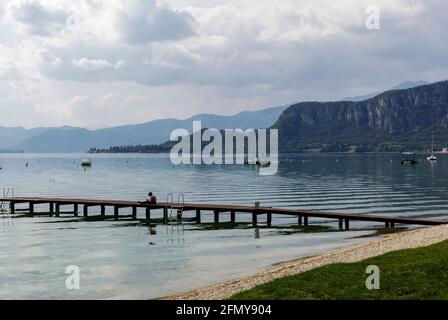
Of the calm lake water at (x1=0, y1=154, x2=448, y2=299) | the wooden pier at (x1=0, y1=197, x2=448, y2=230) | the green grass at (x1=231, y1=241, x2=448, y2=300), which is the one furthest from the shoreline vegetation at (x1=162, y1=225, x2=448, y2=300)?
the wooden pier at (x1=0, y1=197, x2=448, y2=230)

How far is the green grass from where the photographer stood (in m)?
19.4

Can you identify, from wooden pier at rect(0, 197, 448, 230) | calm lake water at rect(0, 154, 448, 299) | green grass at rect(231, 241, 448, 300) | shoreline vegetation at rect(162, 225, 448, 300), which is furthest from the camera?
wooden pier at rect(0, 197, 448, 230)

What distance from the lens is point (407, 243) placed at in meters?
34.8

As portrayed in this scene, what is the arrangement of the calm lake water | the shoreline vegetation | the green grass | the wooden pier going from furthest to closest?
the wooden pier
the calm lake water
the shoreline vegetation
the green grass

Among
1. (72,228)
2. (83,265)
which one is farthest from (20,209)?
(83,265)

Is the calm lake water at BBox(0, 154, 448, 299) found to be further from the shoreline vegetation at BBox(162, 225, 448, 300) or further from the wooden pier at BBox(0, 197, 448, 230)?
the shoreline vegetation at BBox(162, 225, 448, 300)

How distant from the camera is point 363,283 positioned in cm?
2114

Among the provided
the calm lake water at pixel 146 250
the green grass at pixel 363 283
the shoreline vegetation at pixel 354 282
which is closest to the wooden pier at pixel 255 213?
the calm lake water at pixel 146 250

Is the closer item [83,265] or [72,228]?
[83,265]

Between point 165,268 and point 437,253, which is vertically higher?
point 437,253

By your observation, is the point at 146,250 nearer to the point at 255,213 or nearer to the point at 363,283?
the point at 255,213

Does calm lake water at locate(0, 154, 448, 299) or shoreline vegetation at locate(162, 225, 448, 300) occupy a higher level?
shoreline vegetation at locate(162, 225, 448, 300)
